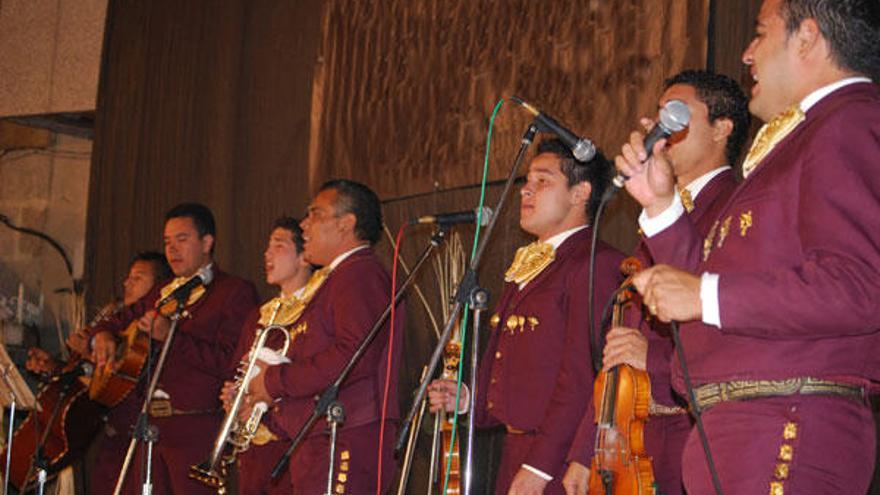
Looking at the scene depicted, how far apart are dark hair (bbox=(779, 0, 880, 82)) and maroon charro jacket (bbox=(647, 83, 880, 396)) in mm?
85

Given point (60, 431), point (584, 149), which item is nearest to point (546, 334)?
point (584, 149)

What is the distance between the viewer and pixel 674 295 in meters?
2.65

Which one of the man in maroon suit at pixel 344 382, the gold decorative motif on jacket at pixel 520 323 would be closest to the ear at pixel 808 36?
the gold decorative motif on jacket at pixel 520 323

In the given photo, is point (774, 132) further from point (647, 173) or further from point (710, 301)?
point (710, 301)

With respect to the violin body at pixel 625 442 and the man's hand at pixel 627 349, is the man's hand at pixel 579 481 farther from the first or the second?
the man's hand at pixel 627 349

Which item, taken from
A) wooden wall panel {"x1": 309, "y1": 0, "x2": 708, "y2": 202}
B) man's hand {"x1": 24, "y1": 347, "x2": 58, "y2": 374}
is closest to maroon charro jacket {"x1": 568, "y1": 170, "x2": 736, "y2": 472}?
wooden wall panel {"x1": 309, "y1": 0, "x2": 708, "y2": 202}

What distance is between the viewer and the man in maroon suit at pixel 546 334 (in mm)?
4129

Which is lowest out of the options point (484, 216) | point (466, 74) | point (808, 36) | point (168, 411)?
point (168, 411)

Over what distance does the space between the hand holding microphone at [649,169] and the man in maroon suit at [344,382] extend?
7.34 feet

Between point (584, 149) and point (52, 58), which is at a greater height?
point (52, 58)

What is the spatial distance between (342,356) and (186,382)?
1659mm

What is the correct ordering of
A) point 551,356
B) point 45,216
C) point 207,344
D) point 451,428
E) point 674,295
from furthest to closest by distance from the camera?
point 45,216 → point 207,344 → point 451,428 → point 551,356 → point 674,295

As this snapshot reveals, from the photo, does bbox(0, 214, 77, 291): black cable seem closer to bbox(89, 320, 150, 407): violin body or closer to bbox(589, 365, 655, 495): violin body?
bbox(89, 320, 150, 407): violin body

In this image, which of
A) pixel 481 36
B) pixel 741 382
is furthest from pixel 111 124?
pixel 741 382
